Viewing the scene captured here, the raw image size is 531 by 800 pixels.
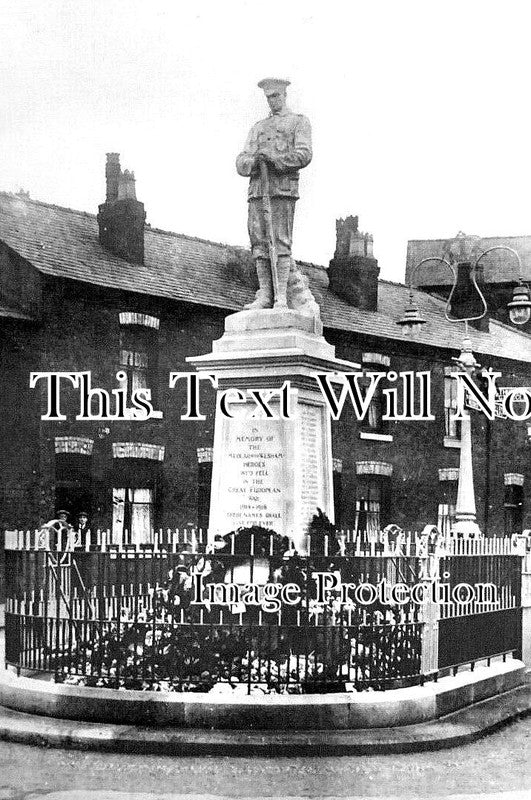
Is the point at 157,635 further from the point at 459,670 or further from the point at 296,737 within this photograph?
the point at 459,670

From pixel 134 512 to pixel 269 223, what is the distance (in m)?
11.0

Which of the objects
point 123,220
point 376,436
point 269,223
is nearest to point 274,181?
point 269,223

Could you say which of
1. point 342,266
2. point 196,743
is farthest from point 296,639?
point 342,266

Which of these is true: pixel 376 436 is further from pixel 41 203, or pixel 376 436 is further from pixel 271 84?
pixel 271 84

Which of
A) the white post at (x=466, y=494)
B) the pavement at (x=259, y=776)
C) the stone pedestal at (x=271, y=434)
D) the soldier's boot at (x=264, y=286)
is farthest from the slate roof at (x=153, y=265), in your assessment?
the pavement at (x=259, y=776)

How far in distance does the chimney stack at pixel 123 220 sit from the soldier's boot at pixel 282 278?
11165 mm

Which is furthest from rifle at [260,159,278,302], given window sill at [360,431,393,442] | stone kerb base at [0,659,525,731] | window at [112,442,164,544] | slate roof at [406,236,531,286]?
slate roof at [406,236,531,286]

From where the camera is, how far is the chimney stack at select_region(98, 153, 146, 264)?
71.1 ft

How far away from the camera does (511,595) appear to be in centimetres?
1078

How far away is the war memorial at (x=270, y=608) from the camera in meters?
8.03

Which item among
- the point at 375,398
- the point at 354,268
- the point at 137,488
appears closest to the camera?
the point at 137,488

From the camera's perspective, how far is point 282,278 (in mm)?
10891

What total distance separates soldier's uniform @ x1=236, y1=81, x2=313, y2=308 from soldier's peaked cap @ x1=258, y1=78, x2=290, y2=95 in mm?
204

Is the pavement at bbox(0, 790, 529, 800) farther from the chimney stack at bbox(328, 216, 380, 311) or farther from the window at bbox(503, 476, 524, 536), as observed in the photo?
the window at bbox(503, 476, 524, 536)
